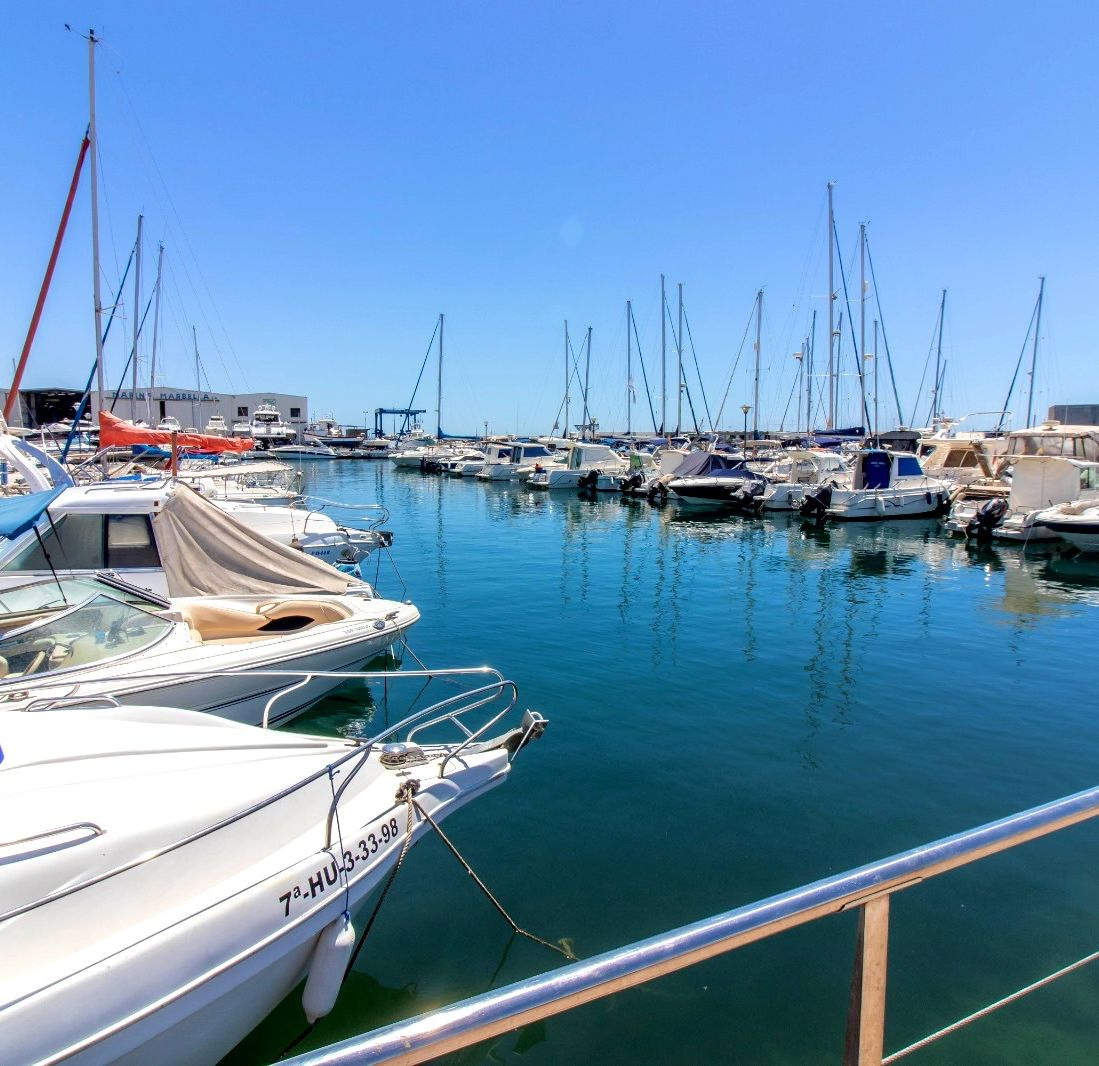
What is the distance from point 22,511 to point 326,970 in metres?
5.56

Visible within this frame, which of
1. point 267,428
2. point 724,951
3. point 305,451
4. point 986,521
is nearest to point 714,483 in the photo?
point 986,521

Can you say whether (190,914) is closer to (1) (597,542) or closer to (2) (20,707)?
(2) (20,707)

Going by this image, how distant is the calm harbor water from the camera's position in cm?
473

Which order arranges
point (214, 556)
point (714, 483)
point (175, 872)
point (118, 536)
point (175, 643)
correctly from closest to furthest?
point (175, 872) → point (175, 643) → point (118, 536) → point (214, 556) → point (714, 483)

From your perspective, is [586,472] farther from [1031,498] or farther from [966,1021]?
[966,1021]

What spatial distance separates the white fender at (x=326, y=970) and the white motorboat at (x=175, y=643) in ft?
9.53

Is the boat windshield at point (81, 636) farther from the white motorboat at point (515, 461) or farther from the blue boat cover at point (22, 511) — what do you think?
the white motorboat at point (515, 461)

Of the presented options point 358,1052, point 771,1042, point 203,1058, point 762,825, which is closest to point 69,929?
point 203,1058

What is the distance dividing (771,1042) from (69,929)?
376 centimetres

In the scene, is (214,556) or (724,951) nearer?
(724,951)

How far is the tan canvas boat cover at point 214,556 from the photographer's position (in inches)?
388

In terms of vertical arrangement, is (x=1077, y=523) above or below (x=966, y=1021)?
below

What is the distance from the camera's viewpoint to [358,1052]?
129cm

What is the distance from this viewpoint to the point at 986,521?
26484mm
